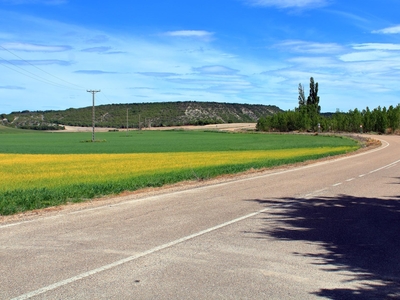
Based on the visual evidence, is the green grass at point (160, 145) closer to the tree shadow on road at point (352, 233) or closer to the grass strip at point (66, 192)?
the grass strip at point (66, 192)

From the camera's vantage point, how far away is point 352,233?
30.8 ft

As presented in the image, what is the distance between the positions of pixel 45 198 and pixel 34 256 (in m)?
6.43

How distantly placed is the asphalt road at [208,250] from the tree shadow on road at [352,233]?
0.8 inches

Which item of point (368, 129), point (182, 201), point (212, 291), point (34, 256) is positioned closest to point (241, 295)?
point (212, 291)

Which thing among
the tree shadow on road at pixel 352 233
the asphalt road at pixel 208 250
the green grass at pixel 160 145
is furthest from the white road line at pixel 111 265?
the green grass at pixel 160 145

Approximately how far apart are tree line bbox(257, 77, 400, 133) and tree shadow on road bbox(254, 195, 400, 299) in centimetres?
9305

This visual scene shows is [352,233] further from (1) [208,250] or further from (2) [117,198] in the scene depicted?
(2) [117,198]

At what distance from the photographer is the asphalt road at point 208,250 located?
19.7 feet

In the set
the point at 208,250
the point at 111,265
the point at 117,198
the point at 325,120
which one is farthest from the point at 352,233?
the point at 325,120

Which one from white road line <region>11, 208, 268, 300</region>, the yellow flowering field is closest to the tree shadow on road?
white road line <region>11, 208, 268, 300</region>

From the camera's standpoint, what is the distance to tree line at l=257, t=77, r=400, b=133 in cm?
11125

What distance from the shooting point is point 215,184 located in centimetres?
1794

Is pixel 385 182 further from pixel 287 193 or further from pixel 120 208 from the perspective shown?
pixel 120 208

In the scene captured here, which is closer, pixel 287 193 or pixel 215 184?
pixel 287 193
